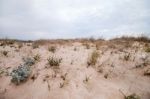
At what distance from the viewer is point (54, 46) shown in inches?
384

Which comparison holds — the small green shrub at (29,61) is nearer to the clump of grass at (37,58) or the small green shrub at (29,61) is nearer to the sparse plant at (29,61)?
the sparse plant at (29,61)

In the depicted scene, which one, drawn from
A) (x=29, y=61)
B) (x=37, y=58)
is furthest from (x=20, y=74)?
(x=37, y=58)

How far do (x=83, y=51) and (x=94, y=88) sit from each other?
2.82 metres

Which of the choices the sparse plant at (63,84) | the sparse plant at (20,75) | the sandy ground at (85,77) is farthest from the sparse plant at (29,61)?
the sparse plant at (63,84)

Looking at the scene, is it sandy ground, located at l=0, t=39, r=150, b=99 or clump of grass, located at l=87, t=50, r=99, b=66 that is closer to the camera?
sandy ground, located at l=0, t=39, r=150, b=99

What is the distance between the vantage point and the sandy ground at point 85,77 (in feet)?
20.4

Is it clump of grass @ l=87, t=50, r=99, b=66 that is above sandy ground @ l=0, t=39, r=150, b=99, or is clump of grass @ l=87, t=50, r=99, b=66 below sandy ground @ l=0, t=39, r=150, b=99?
above

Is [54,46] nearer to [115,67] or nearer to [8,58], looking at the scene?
[8,58]

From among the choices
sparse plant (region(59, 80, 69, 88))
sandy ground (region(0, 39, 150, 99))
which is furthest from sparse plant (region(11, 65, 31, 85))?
sparse plant (region(59, 80, 69, 88))

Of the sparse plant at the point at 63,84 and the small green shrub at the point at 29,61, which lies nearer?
the sparse plant at the point at 63,84

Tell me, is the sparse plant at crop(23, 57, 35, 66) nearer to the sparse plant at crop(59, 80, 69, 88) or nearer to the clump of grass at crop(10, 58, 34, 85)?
the clump of grass at crop(10, 58, 34, 85)

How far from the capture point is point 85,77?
6824 mm

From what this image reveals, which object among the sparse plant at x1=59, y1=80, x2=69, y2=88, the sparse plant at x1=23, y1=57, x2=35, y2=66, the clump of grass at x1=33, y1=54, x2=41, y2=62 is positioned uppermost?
the clump of grass at x1=33, y1=54, x2=41, y2=62

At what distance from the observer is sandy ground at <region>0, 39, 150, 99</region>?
6.20m
